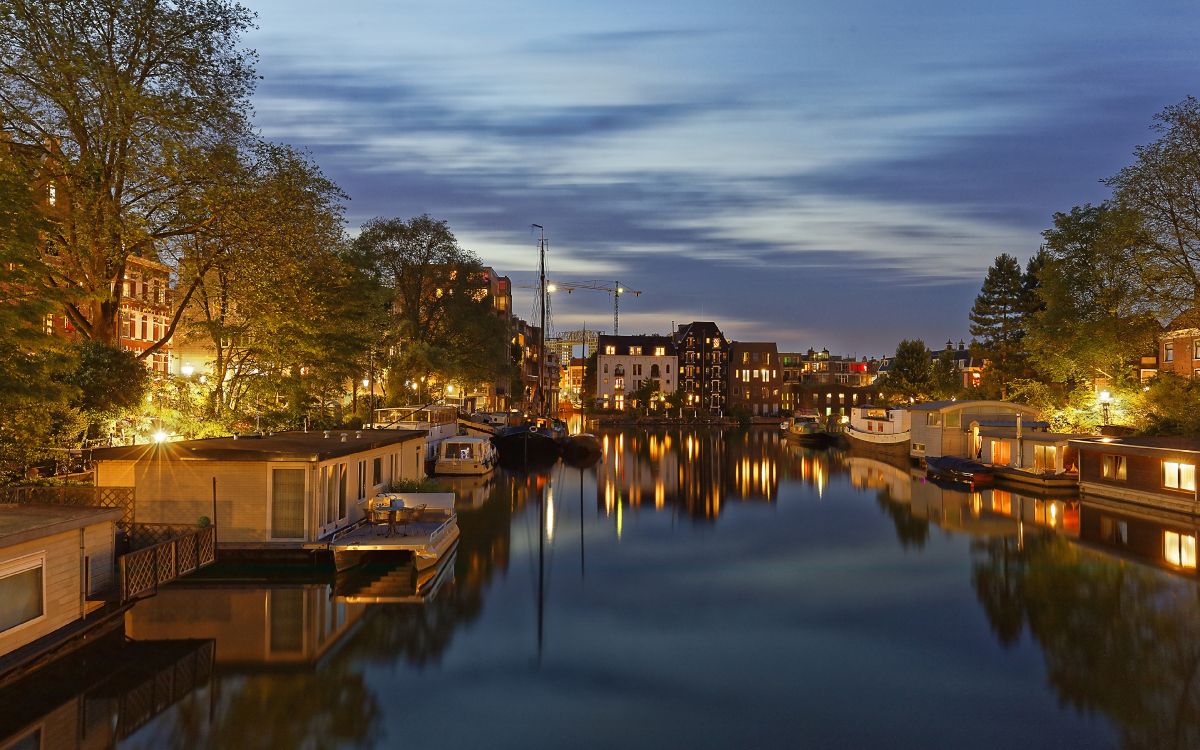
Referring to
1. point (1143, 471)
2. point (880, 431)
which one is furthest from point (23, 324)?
point (880, 431)

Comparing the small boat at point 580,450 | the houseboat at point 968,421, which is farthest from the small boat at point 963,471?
the small boat at point 580,450

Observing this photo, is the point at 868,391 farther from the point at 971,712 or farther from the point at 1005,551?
the point at 971,712

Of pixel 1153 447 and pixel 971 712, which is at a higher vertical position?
pixel 1153 447

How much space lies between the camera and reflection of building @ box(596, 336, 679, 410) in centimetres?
13575

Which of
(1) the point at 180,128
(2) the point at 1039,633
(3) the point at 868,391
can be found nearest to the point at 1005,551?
(2) the point at 1039,633

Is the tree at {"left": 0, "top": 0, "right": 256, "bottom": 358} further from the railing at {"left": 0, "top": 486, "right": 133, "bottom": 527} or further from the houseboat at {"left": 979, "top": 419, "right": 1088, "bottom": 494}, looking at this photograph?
the houseboat at {"left": 979, "top": 419, "right": 1088, "bottom": 494}

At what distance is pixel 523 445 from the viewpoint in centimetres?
6531

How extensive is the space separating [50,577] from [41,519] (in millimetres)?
1154

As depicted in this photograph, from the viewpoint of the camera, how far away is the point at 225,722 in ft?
46.5

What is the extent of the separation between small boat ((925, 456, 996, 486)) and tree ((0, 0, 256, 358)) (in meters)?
43.8

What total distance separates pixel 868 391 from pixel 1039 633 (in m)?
135

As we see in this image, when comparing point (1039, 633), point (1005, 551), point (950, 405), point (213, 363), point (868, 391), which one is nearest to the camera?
point (1039, 633)

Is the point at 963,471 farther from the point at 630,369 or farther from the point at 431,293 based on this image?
the point at 630,369

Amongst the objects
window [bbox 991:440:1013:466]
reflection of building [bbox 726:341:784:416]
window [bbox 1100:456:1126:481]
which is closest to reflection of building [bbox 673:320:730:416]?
reflection of building [bbox 726:341:784:416]
